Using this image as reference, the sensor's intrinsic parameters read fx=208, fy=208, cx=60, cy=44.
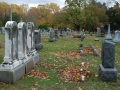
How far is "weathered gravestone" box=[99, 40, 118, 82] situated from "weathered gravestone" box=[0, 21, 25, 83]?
3.10 metres

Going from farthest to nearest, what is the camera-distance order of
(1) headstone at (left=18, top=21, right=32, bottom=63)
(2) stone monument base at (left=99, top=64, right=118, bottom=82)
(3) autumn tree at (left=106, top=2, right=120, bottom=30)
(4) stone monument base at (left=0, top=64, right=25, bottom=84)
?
(3) autumn tree at (left=106, top=2, right=120, bottom=30) < (1) headstone at (left=18, top=21, right=32, bottom=63) < (2) stone monument base at (left=99, top=64, right=118, bottom=82) < (4) stone monument base at (left=0, top=64, right=25, bottom=84)

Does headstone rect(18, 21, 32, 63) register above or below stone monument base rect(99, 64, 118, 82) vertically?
above

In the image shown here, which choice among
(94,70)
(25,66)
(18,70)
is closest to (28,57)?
(25,66)

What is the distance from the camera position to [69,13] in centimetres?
4456

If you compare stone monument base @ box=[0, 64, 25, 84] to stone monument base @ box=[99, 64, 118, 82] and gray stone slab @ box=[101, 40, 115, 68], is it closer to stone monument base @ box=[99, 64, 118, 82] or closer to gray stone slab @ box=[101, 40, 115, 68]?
stone monument base @ box=[99, 64, 118, 82]

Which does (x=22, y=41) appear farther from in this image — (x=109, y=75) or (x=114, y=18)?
(x=114, y=18)

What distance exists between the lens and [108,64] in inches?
299

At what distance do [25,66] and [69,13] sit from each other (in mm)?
37169

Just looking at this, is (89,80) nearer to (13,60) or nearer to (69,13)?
(13,60)

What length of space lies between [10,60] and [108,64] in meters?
3.52

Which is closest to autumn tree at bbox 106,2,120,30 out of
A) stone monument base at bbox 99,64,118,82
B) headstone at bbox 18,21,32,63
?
headstone at bbox 18,21,32,63

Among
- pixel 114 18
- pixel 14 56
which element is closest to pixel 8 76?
pixel 14 56

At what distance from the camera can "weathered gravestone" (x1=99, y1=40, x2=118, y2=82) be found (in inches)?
291

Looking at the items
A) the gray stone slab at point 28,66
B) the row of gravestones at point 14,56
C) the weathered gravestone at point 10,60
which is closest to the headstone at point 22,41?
the row of gravestones at point 14,56
